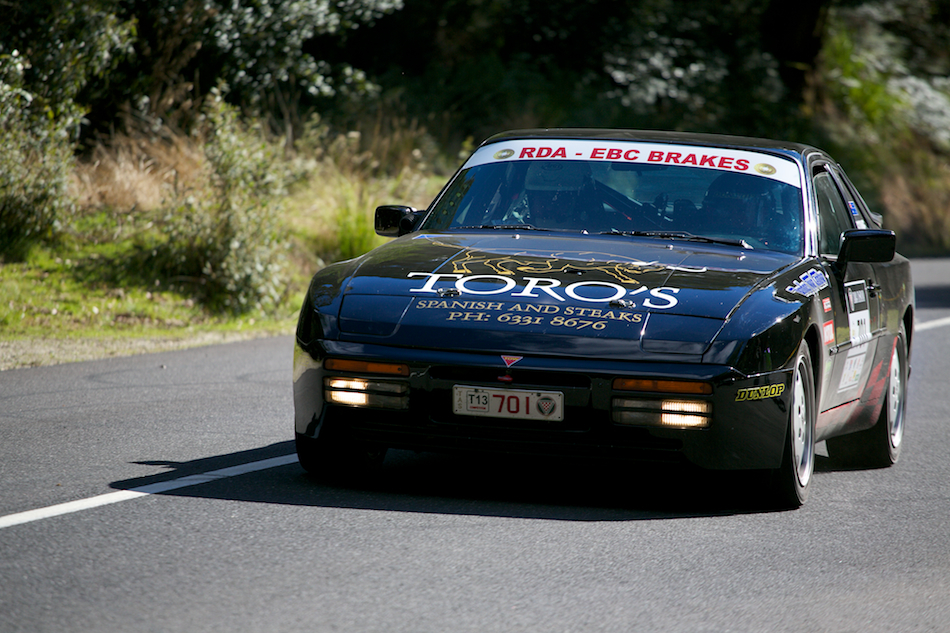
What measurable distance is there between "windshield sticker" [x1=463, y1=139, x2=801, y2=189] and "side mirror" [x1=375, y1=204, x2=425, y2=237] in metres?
0.38

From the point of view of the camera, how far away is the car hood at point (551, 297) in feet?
16.9

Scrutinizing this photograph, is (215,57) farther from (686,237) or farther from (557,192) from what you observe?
(686,237)

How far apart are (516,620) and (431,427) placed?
144cm

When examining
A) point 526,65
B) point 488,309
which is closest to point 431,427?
point 488,309

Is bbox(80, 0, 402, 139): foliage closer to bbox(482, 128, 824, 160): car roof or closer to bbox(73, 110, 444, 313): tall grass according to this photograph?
bbox(73, 110, 444, 313): tall grass

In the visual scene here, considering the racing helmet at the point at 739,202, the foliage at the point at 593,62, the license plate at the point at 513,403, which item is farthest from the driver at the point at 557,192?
the foliage at the point at 593,62

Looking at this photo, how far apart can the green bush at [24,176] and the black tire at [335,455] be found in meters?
8.21

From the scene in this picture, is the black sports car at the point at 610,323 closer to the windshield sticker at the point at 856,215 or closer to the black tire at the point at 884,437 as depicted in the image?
the black tire at the point at 884,437

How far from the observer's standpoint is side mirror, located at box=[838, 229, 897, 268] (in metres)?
6.27

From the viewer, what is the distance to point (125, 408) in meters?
7.71

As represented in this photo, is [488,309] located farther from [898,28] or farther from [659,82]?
[898,28]

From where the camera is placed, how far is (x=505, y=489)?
227 inches

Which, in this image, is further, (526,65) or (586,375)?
(526,65)

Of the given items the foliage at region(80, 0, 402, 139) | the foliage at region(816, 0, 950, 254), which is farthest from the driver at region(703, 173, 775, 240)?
the foliage at region(816, 0, 950, 254)
